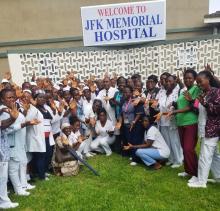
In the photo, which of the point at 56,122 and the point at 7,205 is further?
the point at 56,122

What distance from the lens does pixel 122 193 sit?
16.3 ft

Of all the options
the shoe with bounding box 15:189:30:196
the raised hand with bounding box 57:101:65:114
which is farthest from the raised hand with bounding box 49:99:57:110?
the shoe with bounding box 15:189:30:196

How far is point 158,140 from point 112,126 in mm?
1384

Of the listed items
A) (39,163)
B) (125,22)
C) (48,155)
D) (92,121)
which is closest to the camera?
(39,163)

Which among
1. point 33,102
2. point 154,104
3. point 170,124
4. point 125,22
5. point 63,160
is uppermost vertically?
point 125,22

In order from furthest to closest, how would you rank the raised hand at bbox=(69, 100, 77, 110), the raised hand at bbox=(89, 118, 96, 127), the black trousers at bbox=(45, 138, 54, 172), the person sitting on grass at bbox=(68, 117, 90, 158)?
the raised hand at bbox=(89, 118, 96, 127) → the raised hand at bbox=(69, 100, 77, 110) → the person sitting on grass at bbox=(68, 117, 90, 158) → the black trousers at bbox=(45, 138, 54, 172)

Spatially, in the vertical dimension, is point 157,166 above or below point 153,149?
below

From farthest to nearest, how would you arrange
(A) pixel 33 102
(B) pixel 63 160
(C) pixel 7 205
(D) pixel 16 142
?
(B) pixel 63 160 < (A) pixel 33 102 < (D) pixel 16 142 < (C) pixel 7 205

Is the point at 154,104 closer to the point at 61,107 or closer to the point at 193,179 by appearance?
the point at 193,179

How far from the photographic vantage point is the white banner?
1002 centimetres

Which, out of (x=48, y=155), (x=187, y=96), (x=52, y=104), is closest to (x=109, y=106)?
(x=52, y=104)

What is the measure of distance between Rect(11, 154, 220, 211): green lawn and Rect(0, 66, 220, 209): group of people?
0.67 feet

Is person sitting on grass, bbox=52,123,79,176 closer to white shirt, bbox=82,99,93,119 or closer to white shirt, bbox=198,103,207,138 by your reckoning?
white shirt, bbox=82,99,93,119

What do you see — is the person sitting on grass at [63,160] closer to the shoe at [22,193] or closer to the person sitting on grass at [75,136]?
the person sitting on grass at [75,136]
